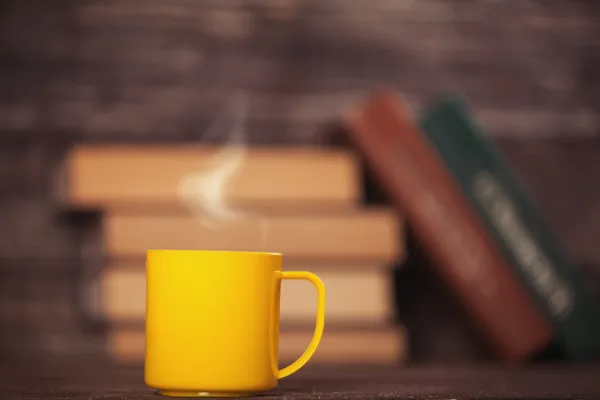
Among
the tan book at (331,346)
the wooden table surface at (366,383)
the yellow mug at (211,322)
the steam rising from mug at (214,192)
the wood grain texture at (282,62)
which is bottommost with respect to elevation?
the tan book at (331,346)

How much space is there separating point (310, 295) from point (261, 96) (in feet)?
1.27

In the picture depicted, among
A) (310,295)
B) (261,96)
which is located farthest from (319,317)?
(261,96)

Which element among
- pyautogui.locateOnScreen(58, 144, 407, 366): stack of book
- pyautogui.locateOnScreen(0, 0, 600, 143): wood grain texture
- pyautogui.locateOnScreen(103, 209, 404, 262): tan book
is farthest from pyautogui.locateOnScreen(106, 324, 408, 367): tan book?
pyautogui.locateOnScreen(0, 0, 600, 143): wood grain texture

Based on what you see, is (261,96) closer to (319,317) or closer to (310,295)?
(310,295)

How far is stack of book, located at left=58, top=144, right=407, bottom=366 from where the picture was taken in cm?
113

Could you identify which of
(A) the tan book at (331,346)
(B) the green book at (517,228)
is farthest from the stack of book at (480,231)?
(A) the tan book at (331,346)

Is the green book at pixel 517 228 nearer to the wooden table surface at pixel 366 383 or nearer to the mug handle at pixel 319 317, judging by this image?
the wooden table surface at pixel 366 383

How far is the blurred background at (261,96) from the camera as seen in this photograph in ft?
Answer: 4.34

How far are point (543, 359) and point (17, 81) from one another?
92 centimetres

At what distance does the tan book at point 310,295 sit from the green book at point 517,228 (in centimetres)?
18

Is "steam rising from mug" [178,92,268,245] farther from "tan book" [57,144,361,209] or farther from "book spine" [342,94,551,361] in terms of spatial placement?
"book spine" [342,94,551,361]

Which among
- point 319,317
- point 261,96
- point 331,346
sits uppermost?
point 261,96

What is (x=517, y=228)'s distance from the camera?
115 cm

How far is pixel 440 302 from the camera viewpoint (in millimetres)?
1347
